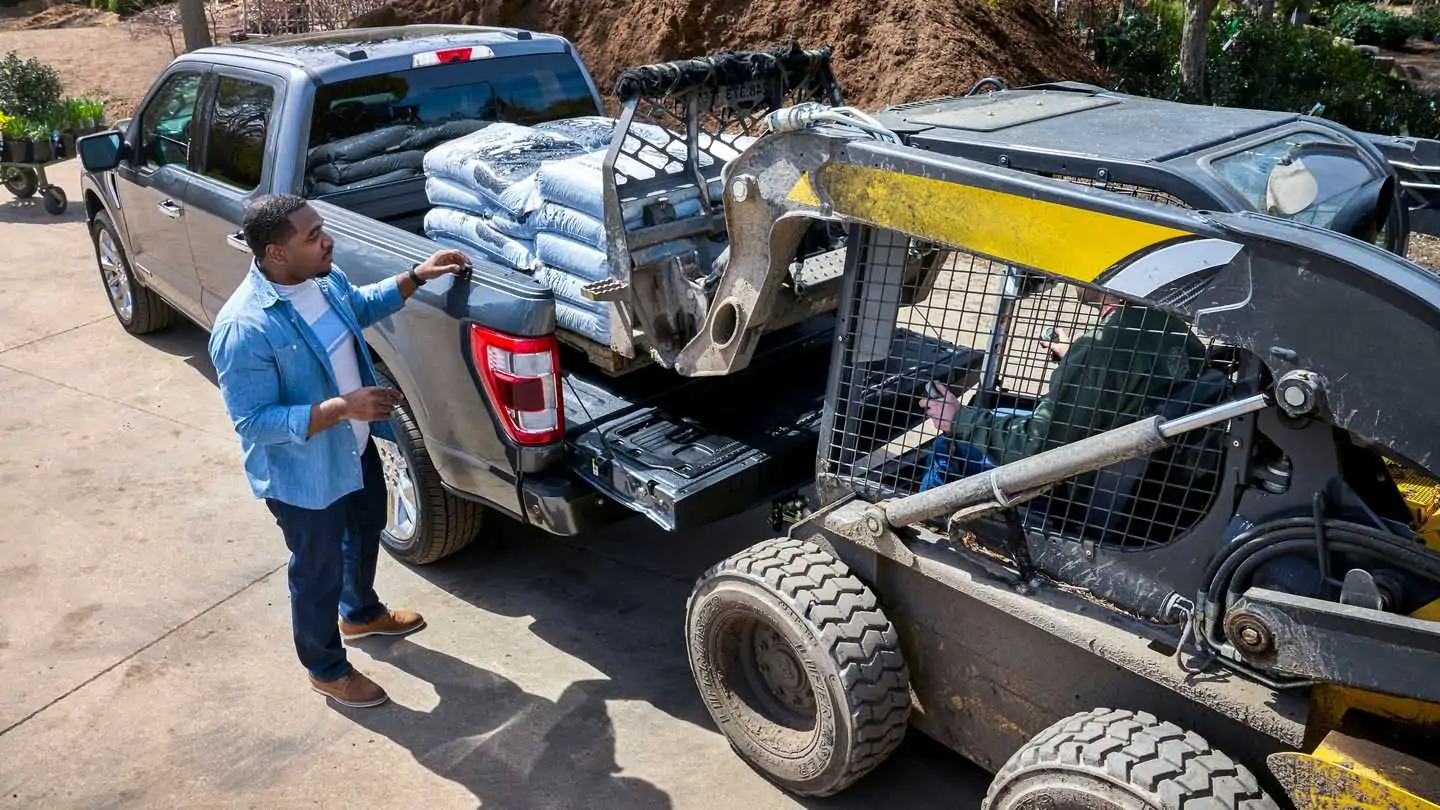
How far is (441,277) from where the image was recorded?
4121mm

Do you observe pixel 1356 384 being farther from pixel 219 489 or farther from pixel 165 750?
pixel 219 489

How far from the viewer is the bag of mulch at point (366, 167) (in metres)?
5.27

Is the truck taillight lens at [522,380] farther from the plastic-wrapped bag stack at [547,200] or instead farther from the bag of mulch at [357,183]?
the bag of mulch at [357,183]

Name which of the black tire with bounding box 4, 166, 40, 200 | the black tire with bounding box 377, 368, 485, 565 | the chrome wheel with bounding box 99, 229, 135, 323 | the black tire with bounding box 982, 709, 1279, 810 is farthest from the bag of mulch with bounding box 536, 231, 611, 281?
the black tire with bounding box 4, 166, 40, 200

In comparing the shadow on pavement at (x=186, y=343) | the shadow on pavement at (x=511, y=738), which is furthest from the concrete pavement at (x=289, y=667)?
the shadow on pavement at (x=186, y=343)

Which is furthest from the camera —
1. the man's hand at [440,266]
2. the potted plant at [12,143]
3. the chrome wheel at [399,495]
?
the potted plant at [12,143]

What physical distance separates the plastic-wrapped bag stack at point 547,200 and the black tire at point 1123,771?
2.08 meters

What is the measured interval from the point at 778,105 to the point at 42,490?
165 inches

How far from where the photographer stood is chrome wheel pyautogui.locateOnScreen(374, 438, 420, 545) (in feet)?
15.7

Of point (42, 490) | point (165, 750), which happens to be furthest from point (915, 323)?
point (42, 490)

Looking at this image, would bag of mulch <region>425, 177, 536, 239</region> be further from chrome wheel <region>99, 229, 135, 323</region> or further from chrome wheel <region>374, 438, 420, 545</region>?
chrome wheel <region>99, 229, 135, 323</region>

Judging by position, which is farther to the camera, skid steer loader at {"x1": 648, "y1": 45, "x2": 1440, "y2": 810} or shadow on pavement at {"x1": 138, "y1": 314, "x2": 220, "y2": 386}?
shadow on pavement at {"x1": 138, "y1": 314, "x2": 220, "y2": 386}

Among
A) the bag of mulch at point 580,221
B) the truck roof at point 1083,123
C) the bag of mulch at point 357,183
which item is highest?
the truck roof at point 1083,123

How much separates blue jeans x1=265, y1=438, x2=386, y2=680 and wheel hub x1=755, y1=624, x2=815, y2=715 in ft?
4.96
